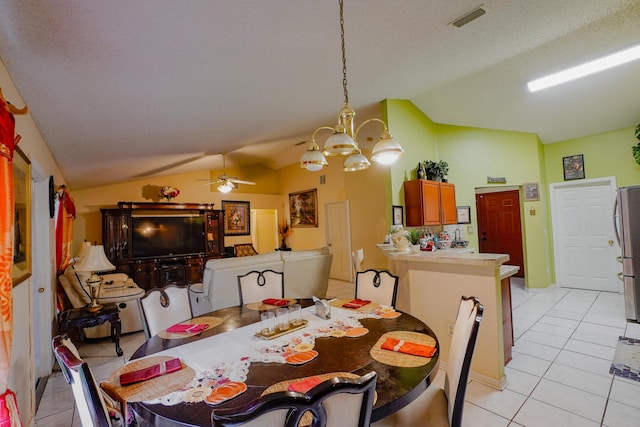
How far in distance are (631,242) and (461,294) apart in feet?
6.62

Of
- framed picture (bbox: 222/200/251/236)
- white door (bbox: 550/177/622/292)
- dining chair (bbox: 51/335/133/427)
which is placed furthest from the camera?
framed picture (bbox: 222/200/251/236)

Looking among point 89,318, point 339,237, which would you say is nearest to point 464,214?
point 339,237

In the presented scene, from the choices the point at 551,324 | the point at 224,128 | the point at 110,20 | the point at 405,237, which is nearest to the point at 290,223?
the point at 224,128

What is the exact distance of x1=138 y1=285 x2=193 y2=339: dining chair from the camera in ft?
6.98

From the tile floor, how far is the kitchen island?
22 centimetres

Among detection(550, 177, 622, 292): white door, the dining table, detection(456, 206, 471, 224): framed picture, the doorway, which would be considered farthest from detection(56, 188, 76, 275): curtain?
detection(550, 177, 622, 292): white door

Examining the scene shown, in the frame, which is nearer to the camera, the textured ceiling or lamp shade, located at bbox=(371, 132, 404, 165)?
the textured ceiling

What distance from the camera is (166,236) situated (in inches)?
260

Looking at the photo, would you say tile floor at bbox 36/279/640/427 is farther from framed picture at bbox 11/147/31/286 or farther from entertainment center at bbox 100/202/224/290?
entertainment center at bbox 100/202/224/290

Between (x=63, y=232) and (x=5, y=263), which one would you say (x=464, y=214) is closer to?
(x=5, y=263)

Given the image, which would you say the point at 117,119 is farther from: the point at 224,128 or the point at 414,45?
the point at 414,45

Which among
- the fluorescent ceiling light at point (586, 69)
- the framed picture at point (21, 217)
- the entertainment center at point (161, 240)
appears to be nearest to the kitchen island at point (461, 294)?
the fluorescent ceiling light at point (586, 69)

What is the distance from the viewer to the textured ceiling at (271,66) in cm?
160

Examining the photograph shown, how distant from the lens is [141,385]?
123 centimetres
